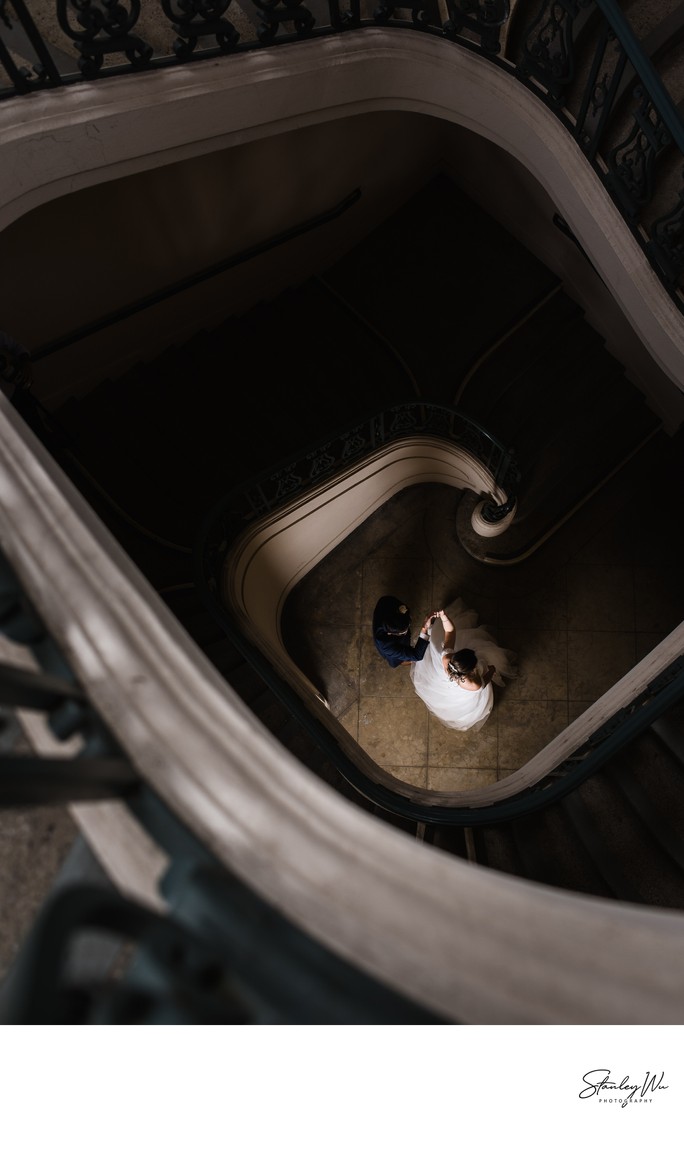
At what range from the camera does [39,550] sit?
173cm

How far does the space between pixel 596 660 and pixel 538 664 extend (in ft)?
1.80

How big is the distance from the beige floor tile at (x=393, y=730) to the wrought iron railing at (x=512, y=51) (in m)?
4.25

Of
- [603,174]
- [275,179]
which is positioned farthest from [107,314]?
[603,174]

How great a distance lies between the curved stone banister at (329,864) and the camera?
1.32m

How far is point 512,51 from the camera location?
4.08m

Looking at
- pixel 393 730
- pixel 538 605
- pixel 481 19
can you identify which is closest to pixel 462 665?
pixel 393 730

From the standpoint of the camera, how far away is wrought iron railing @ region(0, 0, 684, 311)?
320 cm

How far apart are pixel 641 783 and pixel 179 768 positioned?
3305 millimetres

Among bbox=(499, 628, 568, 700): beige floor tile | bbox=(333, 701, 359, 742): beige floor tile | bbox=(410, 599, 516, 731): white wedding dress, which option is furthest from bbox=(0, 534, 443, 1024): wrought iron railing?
bbox=(499, 628, 568, 700): beige floor tile

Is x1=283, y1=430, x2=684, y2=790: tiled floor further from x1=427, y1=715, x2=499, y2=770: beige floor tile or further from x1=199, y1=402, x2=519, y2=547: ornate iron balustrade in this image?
x1=199, y1=402, x2=519, y2=547: ornate iron balustrade

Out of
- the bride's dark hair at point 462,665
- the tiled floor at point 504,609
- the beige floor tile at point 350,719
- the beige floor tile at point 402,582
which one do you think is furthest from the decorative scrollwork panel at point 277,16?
the beige floor tile at point 350,719

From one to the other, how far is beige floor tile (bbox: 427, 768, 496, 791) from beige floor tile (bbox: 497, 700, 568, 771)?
0.54ft

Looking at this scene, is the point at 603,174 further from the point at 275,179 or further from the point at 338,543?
the point at 338,543

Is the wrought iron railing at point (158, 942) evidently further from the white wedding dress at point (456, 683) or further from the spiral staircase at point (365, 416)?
the white wedding dress at point (456, 683)
